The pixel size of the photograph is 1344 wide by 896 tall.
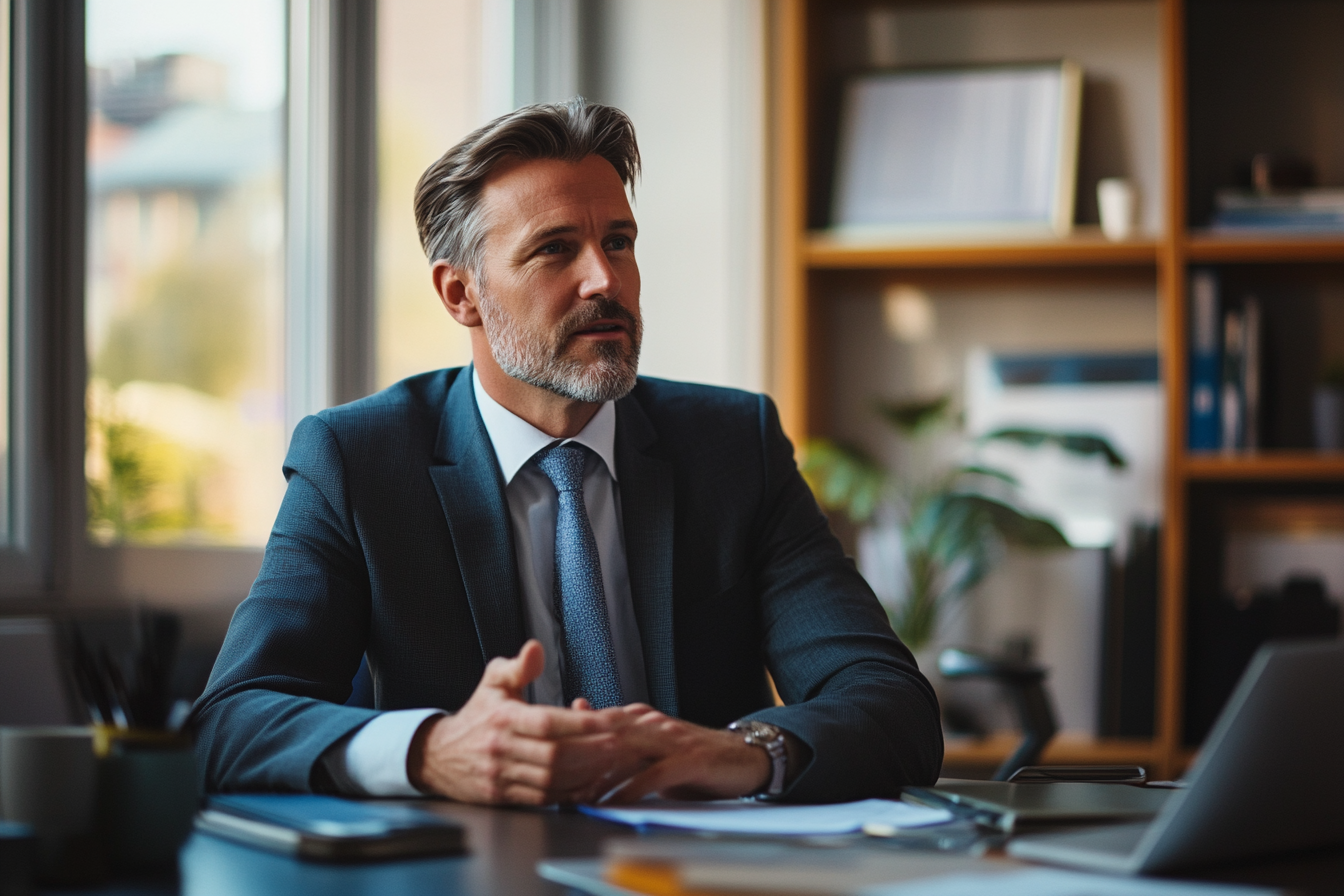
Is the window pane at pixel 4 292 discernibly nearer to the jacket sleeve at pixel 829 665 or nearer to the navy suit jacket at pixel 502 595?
the navy suit jacket at pixel 502 595

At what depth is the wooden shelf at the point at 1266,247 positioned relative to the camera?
2980 millimetres

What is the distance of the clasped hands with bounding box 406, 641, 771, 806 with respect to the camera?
3.63ft

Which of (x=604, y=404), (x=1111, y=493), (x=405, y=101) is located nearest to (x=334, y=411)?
(x=604, y=404)

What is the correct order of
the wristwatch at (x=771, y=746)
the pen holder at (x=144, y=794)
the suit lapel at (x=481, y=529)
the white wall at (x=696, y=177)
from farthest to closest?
the white wall at (x=696, y=177), the suit lapel at (x=481, y=529), the wristwatch at (x=771, y=746), the pen holder at (x=144, y=794)

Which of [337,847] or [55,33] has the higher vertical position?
[55,33]

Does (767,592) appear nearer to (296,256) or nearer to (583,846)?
(583,846)

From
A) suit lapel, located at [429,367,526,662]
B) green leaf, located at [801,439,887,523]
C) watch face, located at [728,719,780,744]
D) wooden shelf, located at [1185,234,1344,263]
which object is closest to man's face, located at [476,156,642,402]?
suit lapel, located at [429,367,526,662]

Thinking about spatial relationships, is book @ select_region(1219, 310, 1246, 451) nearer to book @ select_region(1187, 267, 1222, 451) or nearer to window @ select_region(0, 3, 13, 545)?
book @ select_region(1187, 267, 1222, 451)

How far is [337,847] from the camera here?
0.88 meters

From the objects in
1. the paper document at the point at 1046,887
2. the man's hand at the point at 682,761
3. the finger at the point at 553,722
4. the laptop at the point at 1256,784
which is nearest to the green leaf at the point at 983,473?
the man's hand at the point at 682,761

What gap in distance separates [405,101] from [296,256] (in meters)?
0.45

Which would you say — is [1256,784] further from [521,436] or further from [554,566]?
[521,436]

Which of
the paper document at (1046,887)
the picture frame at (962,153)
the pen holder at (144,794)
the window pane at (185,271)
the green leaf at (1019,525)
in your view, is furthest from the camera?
the picture frame at (962,153)

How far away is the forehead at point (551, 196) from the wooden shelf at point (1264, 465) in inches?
71.5
